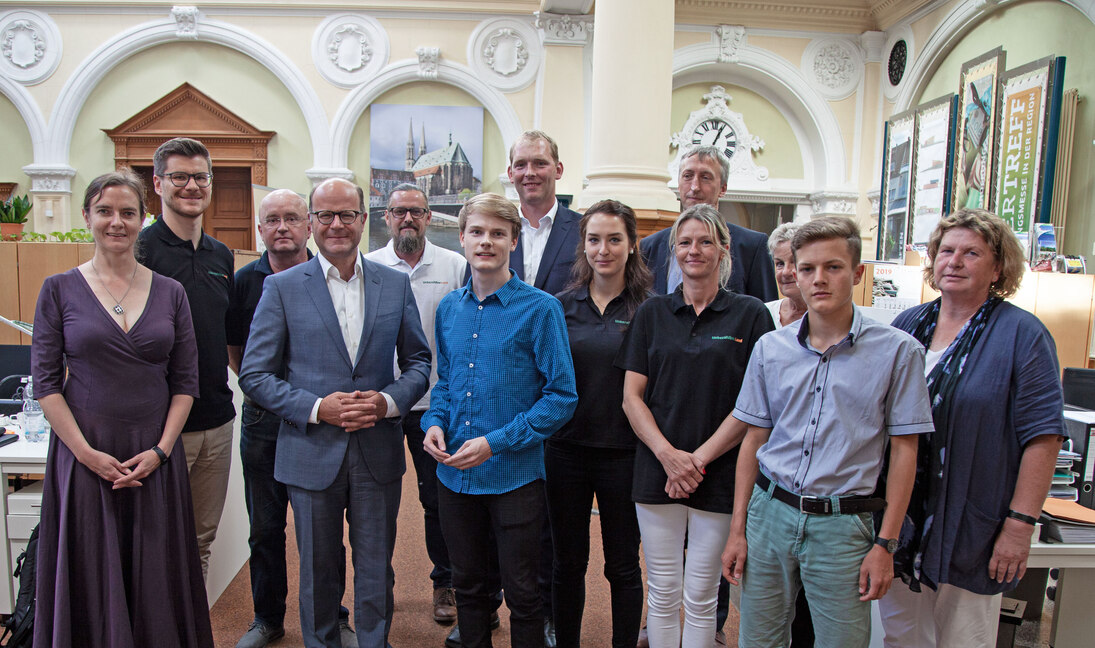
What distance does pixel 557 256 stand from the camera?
8.58ft

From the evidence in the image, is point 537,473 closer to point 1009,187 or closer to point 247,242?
point 1009,187

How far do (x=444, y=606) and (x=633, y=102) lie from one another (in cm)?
325

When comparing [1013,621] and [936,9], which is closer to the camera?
[1013,621]

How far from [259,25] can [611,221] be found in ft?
26.3

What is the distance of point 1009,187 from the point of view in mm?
6188

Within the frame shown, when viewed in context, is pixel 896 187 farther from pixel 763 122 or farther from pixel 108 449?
pixel 108 449

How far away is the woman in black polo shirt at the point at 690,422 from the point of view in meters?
1.97

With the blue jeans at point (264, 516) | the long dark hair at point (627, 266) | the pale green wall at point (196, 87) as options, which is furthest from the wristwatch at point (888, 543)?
the pale green wall at point (196, 87)

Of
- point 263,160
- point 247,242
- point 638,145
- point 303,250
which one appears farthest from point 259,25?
point 303,250

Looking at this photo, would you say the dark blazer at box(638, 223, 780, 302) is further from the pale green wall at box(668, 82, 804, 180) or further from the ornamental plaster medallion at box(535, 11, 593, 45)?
the pale green wall at box(668, 82, 804, 180)

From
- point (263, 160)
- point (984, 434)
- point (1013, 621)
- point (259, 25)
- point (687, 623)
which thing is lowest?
point (1013, 621)

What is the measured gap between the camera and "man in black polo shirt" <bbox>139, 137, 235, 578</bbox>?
2273 millimetres

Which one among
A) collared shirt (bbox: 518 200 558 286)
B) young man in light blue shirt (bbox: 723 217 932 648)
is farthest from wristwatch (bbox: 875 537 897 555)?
collared shirt (bbox: 518 200 558 286)

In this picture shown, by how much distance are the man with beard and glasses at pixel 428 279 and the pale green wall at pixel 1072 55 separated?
594 cm
